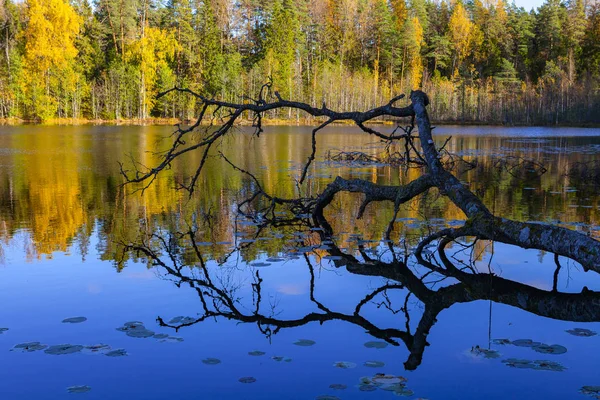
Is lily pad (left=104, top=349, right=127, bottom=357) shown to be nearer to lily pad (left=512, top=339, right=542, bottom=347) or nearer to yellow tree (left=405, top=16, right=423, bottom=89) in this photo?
lily pad (left=512, top=339, right=542, bottom=347)

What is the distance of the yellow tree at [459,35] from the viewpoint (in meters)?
94.8

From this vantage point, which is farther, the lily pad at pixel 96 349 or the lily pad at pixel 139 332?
the lily pad at pixel 139 332

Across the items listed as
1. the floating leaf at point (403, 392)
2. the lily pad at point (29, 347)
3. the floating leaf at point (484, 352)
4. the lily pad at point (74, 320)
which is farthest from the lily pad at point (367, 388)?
the lily pad at point (74, 320)

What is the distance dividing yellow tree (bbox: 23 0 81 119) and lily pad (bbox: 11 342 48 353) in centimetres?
5483

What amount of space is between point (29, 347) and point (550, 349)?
377 cm

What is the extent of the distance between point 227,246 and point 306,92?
6749cm

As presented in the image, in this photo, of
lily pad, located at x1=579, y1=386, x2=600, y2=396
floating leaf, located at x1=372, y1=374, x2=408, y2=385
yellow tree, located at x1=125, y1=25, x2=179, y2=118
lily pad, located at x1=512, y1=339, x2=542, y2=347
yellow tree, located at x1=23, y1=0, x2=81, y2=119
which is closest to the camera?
lily pad, located at x1=579, y1=386, x2=600, y2=396

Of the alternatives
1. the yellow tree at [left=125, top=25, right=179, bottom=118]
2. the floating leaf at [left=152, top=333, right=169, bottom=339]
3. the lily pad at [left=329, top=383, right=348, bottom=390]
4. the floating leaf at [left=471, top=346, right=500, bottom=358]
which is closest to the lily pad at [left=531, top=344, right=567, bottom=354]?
the floating leaf at [left=471, top=346, right=500, bottom=358]

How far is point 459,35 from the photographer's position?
311 feet

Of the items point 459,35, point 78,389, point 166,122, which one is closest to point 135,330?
point 78,389

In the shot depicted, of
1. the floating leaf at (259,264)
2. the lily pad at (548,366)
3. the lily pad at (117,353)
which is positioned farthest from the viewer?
the floating leaf at (259,264)

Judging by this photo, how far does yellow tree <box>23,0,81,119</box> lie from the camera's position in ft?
179

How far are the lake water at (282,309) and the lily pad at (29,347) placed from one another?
0.17 feet

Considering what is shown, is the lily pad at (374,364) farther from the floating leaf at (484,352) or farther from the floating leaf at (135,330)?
the floating leaf at (135,330)
